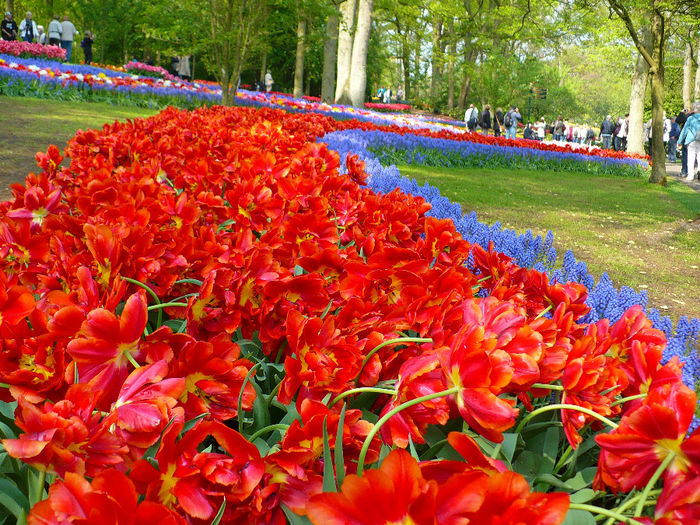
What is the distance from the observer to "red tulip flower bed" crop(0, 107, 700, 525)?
675 millimetres

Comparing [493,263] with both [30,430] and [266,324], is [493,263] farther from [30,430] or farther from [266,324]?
[30,430]

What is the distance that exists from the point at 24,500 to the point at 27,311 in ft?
0.99

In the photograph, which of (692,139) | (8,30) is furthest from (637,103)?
(8,30)

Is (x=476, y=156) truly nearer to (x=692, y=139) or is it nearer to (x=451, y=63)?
(x=692, y=139)

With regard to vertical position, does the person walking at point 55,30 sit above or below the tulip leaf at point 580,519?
above

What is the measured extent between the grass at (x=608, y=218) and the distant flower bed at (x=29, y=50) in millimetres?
15998

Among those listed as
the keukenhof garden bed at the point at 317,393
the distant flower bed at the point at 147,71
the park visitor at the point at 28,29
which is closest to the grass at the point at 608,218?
the keukenhof garden bed at the point at 317,393

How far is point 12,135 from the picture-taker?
26.0 ft

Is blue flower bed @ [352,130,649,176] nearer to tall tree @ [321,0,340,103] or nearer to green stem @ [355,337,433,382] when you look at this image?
green stem @ [355,337,433,382]

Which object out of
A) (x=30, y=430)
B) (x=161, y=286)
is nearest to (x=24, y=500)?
(x=30, y=430)

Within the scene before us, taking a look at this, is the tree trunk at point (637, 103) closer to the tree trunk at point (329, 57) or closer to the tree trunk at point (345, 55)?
the tree trunk at point (345, 55)

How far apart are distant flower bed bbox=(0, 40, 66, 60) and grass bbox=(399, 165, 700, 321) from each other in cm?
1600

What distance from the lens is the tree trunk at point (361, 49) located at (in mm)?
19734

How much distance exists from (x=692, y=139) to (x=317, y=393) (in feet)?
49.0
